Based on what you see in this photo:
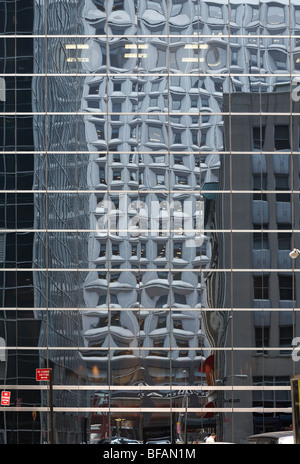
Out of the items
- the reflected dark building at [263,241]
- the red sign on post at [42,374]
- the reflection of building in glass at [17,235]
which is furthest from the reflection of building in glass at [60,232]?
the reflected dark building at [263,241]

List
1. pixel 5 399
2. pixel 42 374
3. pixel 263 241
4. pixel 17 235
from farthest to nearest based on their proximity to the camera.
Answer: pixel 17 235
pixel 263 241
pixel 5 399
pixel 42 374

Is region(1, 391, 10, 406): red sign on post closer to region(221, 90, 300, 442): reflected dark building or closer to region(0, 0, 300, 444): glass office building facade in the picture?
region(0, 0, 300, 444): glass office building facade

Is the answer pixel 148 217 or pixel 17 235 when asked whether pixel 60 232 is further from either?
pixel 148 217

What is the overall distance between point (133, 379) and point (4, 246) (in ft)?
26.5

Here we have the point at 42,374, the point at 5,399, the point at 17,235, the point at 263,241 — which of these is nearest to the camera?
the point at 42,374

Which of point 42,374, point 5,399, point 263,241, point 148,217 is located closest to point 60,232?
point 148,217

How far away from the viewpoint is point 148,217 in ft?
112

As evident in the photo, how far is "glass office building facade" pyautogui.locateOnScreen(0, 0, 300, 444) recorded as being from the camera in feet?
110

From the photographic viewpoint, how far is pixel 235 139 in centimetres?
3438

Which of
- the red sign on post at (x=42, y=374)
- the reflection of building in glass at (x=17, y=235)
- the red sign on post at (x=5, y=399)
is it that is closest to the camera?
the red sign on post at (x=42, y=374)

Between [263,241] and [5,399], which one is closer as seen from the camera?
[5,399]

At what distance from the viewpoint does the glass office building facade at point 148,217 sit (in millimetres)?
33438

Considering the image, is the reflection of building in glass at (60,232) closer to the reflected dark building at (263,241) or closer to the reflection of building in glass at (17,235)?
the reflection of building in glass at (17,235)

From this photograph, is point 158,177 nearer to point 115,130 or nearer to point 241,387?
point 115,130
